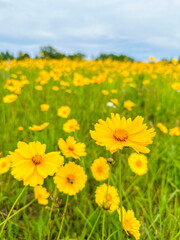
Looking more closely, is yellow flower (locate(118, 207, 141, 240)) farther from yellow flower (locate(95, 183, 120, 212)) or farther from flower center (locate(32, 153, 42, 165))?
flower center (locate(32, 153, 42, 165))

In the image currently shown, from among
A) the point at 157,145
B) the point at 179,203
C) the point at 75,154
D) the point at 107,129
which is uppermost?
the point at 107,129

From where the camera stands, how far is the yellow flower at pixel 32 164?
55cm

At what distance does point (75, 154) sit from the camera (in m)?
0.79

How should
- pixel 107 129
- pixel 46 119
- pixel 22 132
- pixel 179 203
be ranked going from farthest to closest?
pixel 46 119
pixel 22 132
pixel 179 203
pixel 107 129

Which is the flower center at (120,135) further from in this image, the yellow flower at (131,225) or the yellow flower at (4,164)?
the yellow flower at (4,164)

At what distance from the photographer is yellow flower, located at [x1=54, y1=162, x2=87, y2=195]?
2.48 ft

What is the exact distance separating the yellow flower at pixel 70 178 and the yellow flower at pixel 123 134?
26 centimetres

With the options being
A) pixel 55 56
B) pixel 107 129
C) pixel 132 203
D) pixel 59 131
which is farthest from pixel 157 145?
pixel 55 56

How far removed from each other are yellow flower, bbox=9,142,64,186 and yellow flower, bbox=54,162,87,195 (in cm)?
17

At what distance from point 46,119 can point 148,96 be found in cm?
126

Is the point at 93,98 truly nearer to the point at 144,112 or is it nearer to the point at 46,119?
the point at 144,112

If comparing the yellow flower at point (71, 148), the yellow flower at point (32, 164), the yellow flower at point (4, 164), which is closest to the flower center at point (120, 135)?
the yellow flower at point (32, 164)

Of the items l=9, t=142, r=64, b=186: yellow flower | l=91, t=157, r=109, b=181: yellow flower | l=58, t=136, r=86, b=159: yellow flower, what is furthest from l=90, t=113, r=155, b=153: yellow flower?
l=91, t=157, r=109, b=181: yellow flower

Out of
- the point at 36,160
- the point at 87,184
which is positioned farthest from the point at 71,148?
the point at 87,184
